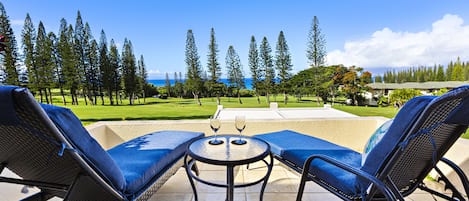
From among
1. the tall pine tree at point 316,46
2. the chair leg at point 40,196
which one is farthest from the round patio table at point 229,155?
the tall pine tree at point 316,46

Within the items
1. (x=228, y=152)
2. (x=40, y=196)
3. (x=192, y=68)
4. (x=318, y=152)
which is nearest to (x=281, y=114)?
(x=318, y=152)

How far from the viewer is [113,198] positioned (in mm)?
1232

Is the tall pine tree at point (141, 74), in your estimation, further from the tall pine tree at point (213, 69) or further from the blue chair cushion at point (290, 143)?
the blue chair cushion at point (290, 143)

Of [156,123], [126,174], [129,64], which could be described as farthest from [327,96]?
[126,174]

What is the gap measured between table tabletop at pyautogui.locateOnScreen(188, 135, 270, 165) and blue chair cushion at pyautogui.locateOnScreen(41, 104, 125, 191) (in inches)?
20.1

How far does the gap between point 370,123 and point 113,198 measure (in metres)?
3.20

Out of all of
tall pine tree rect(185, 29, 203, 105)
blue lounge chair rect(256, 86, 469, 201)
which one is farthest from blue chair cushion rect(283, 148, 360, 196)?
tall pine tree rect(185, 29, 203, 105)

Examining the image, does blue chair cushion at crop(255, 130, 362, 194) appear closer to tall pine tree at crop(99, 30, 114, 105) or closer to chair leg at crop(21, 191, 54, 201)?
chair leg at crop(21, 191, 54, 201)

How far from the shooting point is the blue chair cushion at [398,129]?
3.42 ft

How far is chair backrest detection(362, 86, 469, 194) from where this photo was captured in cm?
100

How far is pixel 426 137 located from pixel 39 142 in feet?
6.03

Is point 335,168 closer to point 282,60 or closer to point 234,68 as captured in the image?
point 234,68

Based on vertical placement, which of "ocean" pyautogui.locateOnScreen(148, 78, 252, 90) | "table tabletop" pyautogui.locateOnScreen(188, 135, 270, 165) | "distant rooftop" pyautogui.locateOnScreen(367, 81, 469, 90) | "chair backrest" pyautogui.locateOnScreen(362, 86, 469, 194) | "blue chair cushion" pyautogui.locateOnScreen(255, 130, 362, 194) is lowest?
"blue chair cushion" pyautogui.locateOnScreen(255, 130, 362, 194)

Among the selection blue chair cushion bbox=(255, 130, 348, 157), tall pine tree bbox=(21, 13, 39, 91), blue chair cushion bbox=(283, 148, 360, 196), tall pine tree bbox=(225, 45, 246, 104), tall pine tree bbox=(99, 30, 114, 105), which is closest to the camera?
blue chair cushion bbox=(283, 148, 360, 196)
